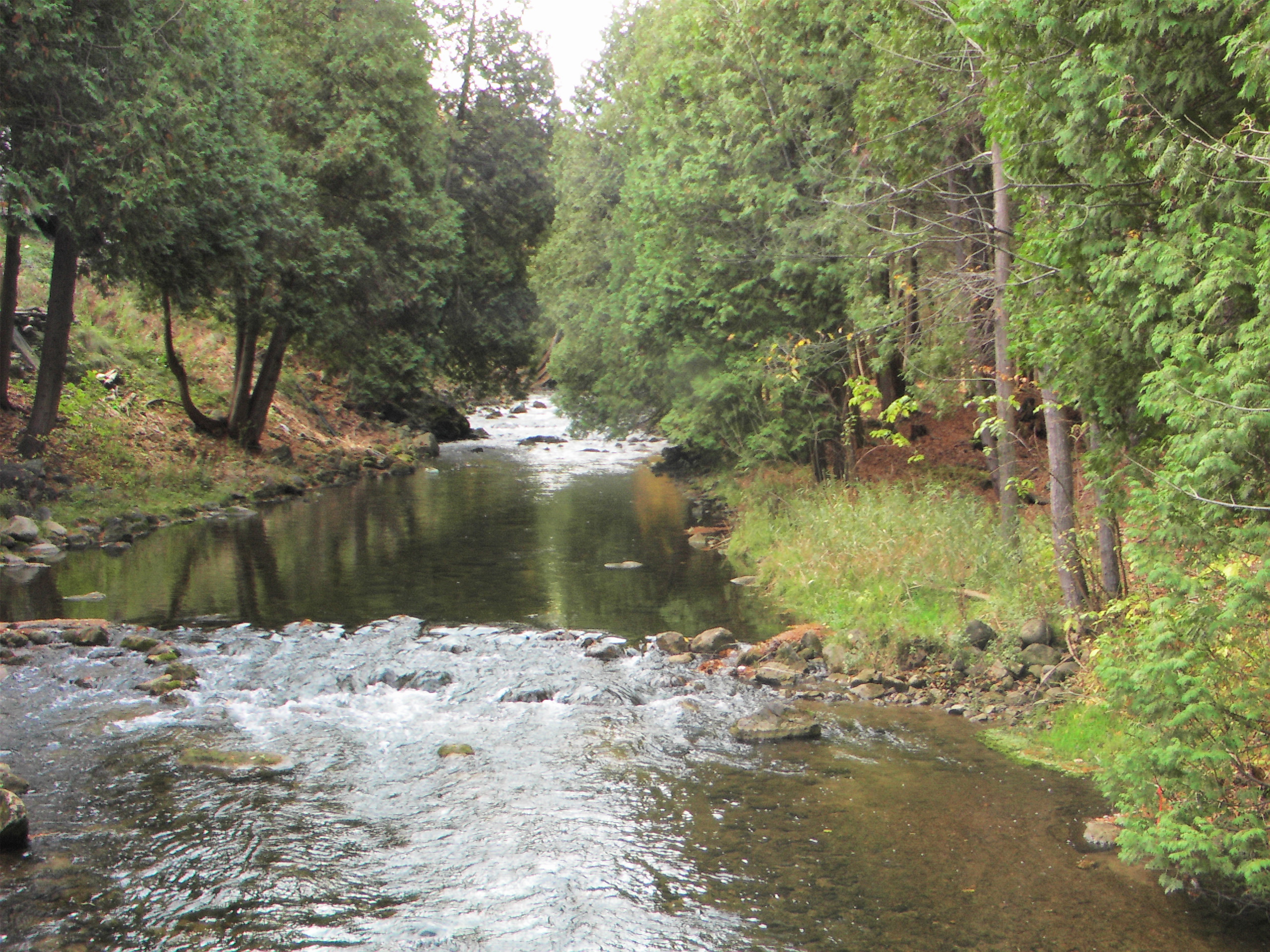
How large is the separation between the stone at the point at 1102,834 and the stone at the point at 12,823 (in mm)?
7083

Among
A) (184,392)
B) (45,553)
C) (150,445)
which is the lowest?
(45,553)

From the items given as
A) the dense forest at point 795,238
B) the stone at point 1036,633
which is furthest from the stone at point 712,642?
the stone at point 1036,633

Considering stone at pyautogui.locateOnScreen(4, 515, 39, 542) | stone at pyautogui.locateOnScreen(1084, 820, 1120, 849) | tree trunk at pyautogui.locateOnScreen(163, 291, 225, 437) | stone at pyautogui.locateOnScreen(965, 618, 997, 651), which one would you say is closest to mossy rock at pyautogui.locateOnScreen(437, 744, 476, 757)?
stone at pyautogui.locateOnScreen(1084, 820, 1120, 849)

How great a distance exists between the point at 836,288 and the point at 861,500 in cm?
378

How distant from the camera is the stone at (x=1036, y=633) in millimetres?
10828

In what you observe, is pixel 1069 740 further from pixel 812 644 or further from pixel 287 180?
pixel 287 180

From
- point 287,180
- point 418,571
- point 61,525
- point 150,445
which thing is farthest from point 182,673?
point 287,180

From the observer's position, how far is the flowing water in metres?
6.04

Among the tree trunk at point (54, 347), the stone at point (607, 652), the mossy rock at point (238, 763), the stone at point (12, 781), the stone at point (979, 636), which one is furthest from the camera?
the tree trunk at point (54, 347)

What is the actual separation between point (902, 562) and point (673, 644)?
11.1ft

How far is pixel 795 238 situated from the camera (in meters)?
17.0

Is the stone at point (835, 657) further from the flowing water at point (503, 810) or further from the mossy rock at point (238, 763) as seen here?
the mossy rock at point (238, 763)

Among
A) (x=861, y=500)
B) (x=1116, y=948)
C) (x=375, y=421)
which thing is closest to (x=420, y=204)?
(x=375, y=421)

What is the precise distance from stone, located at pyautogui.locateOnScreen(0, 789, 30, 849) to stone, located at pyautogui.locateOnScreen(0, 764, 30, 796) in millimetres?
600
